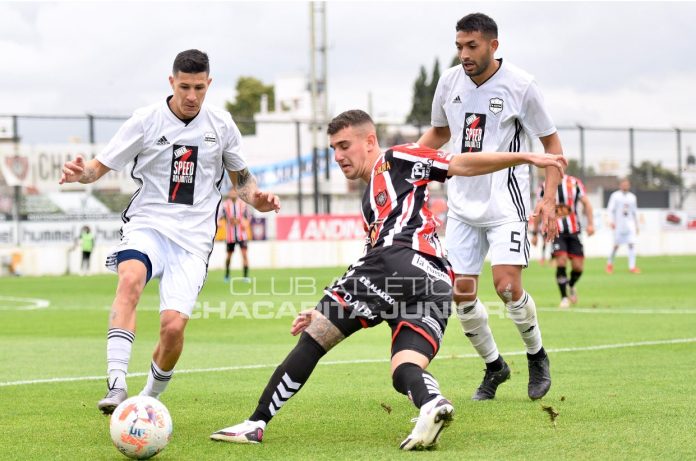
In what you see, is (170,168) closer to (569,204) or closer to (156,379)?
(156,379)

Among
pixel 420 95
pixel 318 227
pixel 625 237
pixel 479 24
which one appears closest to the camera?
pixel 479 24

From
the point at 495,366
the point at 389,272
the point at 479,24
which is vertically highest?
the point at 479,24

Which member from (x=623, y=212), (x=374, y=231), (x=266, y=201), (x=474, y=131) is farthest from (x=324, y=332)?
(x=623, y=212)

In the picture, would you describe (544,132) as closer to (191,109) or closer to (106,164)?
(191,109)

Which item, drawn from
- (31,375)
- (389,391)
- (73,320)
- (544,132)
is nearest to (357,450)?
(389,391)

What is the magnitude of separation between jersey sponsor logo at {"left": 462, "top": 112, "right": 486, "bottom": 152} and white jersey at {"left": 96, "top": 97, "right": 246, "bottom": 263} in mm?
1797

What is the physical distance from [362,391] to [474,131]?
2137 millimetres

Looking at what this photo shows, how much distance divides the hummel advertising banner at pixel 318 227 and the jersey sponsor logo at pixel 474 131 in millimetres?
29020

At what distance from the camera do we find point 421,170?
6.14 metres

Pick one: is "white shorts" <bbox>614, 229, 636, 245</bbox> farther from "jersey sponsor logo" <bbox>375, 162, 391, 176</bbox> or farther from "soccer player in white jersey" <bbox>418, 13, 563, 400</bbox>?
"jersey sponsor logo" <bbox>375, 162, 391, 176</bbox>

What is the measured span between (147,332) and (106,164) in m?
7.37

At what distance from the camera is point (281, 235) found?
121 feet

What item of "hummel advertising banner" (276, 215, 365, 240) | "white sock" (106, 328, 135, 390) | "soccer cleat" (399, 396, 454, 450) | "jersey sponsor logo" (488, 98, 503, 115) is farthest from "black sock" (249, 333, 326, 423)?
"hummel advertising banner" (276, 215, 365, 240)

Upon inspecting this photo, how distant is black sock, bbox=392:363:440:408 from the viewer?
5.56m
